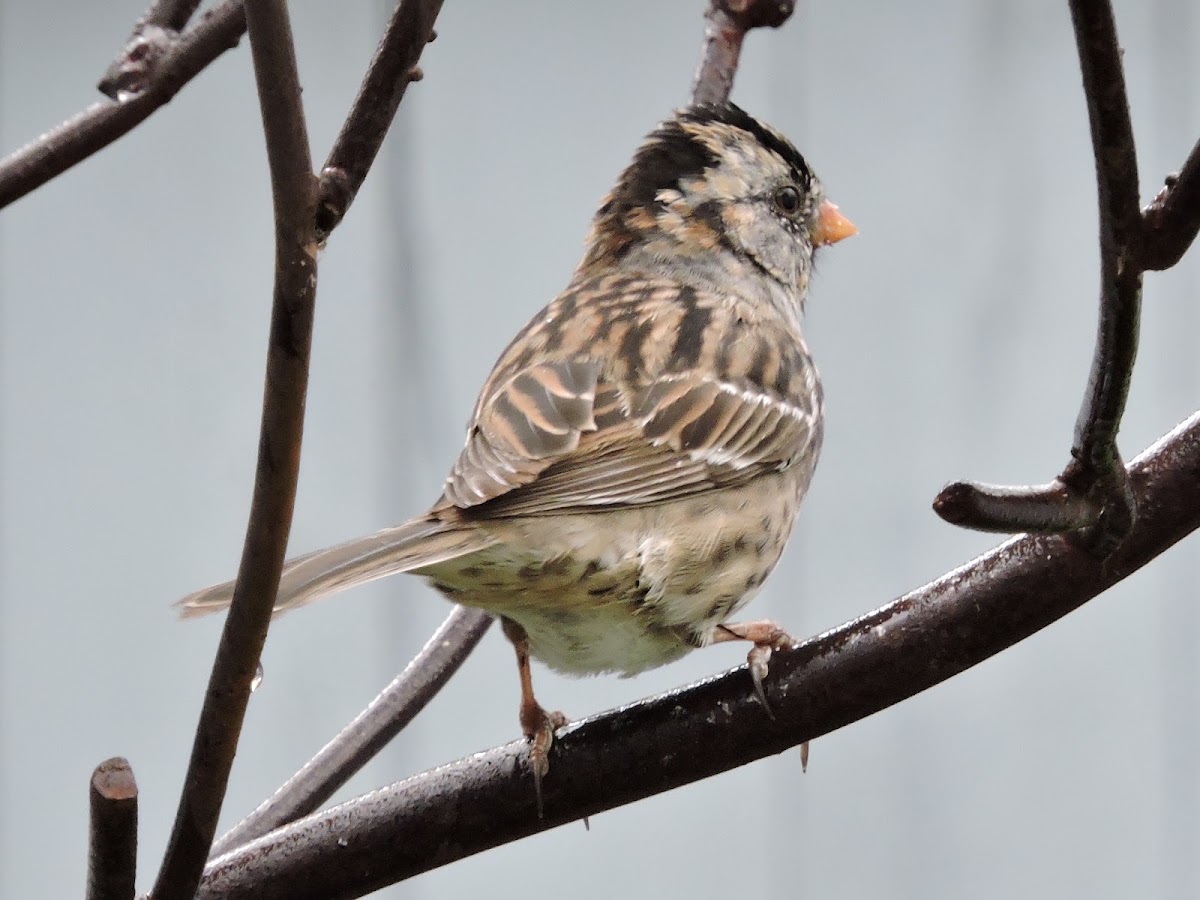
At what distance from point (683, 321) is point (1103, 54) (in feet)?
4.92

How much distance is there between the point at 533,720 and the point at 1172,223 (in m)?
1.15

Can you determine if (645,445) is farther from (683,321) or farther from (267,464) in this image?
(267,464)

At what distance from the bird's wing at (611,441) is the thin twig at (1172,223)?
3.11 ft

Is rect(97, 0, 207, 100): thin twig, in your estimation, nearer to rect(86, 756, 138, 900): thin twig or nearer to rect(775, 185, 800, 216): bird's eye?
rect(86, 756, 138, 900): thin twig

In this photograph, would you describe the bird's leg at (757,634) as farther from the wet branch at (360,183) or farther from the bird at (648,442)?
the wet branch at (360,183)

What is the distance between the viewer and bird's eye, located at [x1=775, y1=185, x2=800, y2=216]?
2.85 m

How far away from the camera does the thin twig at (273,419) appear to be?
867 mm

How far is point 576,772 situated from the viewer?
1.63 metres

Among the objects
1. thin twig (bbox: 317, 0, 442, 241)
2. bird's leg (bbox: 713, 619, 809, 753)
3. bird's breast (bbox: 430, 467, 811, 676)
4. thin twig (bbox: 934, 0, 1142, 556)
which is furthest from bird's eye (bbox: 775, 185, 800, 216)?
thin twig (bbox: 317, 0, 442, 241)

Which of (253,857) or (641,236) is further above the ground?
(641,236)

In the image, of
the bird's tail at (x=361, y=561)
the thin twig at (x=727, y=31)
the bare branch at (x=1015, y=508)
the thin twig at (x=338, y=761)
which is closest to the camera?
the bare branch at (x=1015, y=508)

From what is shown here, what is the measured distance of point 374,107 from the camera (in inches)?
38.6

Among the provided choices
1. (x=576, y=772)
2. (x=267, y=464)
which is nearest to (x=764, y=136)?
(x=576, y=772)

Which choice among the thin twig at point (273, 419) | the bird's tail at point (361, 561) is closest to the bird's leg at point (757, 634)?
the bird's tail at point (361, 561)
